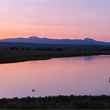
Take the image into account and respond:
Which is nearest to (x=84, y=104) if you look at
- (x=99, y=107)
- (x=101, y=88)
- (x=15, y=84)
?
(x=99, y=107)

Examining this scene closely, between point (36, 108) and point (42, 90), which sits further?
point (42, 90)

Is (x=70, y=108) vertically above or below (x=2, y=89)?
above

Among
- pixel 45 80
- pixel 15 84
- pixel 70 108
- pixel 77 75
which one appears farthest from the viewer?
pixel 77 75

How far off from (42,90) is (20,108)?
11.8 metres

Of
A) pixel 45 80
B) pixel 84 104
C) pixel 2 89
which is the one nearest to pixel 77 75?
pixel 45 80

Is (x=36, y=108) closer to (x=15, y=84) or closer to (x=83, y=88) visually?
(x=83, y=88)

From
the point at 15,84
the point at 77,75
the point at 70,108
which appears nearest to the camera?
the point at 70,108

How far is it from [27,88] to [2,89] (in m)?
1.70

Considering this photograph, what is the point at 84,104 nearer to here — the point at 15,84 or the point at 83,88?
the point at 83,88

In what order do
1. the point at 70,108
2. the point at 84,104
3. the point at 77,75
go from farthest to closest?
the point at 77,75 → the point at 84,104 → the point at 70,108

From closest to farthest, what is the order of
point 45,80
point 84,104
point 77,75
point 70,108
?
point 70,108 < point 84,104 < point 45,80 < point 77,75

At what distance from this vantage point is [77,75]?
33562mm

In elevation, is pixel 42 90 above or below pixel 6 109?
below

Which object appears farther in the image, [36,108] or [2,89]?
[2,89]
